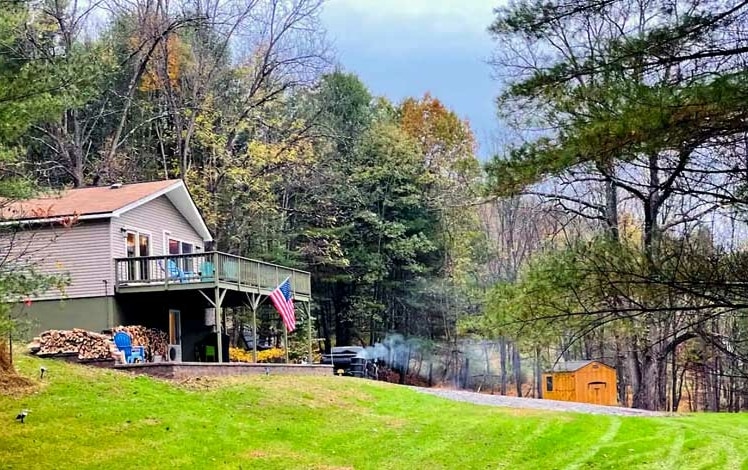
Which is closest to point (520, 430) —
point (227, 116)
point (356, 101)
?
point (227, 116)

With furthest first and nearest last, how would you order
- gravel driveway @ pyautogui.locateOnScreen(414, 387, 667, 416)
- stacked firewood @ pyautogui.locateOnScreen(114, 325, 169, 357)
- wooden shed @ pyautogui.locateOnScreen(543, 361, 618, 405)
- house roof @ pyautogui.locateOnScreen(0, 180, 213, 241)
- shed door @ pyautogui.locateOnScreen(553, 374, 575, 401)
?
1. shed door @ pyautogui.locateOnScreen(553, 374, 575, 401)
2. wooden shed @ pyautogui.locateOnScreen(543, 361, 618, 405)
3. stacked firewood @ pyautogui.locateOnScreen(114, 325, 169, 357)
4. house roof @ pyautogui.locateOnScreen(0, 180, 213, 241)
5. gravel driveway @ pyautogui.locateOnScreen(414, 387, 667, 416)

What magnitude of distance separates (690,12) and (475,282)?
25.0 meters

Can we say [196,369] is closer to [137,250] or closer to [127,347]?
[127,347]

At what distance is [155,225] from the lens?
1908 centimetres

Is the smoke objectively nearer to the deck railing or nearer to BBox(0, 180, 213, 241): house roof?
BBox(0, 180, 213, 241): house roof

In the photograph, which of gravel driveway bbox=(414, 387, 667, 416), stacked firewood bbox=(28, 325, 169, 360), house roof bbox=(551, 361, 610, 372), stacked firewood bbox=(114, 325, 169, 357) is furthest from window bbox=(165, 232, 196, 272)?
house roof bbox=(551, 361, 610, 372)

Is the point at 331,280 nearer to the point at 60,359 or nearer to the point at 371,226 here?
the point at 371,226

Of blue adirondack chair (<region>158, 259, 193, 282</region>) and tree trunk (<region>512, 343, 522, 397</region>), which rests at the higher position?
blue adirondack chair (<region>158, 259, 193, 282</region>)

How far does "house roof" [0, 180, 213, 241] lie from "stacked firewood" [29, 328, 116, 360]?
2335 millimetres

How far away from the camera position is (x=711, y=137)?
537 cm

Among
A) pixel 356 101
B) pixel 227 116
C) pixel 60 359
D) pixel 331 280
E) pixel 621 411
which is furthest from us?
pixel 356 101

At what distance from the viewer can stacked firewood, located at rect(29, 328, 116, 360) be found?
13867 mm

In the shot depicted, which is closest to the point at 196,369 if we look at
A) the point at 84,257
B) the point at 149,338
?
the point at 149,338

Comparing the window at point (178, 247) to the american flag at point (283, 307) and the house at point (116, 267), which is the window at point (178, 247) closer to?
the house at point (116, 267)
